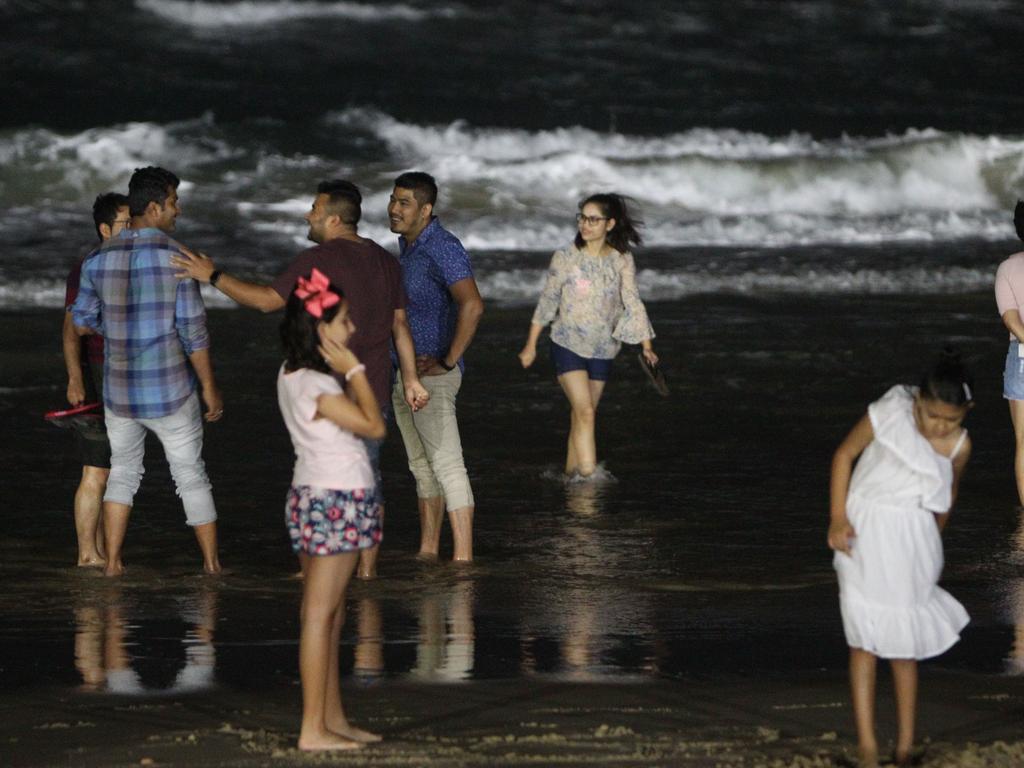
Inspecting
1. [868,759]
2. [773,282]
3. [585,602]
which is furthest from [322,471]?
[773,282]

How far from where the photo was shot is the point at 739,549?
324 inches

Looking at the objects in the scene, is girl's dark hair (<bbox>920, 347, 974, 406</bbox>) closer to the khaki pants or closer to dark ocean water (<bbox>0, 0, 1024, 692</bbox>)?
dark ocean water (<bbox>0, 0, 1024, 692</bbox>)

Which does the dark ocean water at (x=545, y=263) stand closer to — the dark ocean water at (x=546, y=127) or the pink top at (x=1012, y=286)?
the dark ocean water at (x=546, y=127)

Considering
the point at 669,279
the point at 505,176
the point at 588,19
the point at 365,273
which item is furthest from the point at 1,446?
the point at 588,19

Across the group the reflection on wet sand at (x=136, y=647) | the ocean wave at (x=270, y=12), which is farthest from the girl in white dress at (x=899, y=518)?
the ocean wave at (x=270, y=12)

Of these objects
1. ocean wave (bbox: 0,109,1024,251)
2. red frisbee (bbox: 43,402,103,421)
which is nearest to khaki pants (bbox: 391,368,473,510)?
red frisbee (bbox: 43,402,103,421)

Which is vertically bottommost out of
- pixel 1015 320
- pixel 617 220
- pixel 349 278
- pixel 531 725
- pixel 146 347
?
pixel 531 725

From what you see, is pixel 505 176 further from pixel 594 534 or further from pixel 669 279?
pixel 594 534

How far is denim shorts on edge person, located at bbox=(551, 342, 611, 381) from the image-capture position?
9945 millimetres

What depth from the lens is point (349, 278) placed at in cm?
697

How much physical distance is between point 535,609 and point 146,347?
193 cm

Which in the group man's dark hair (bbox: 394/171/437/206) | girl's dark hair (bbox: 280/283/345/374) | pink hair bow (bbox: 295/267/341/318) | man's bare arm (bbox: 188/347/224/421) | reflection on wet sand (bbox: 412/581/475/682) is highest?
man's dark hair (bbox: 394/171/437/206)

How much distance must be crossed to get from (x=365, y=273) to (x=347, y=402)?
1.93 meters

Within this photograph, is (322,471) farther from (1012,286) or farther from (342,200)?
(1012,286)
